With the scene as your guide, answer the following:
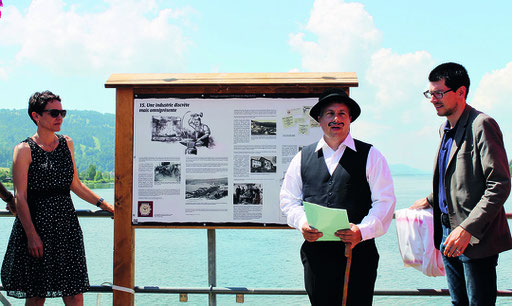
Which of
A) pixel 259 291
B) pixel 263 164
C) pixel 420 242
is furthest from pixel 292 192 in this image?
pixel 259 291

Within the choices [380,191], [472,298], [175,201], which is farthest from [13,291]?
[472,298]

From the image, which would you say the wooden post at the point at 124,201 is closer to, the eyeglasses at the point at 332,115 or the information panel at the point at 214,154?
the information panel at the point at 214,154

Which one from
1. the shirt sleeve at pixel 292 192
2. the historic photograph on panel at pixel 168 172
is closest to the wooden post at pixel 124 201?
the historic photograph on panel at pixel 168 172

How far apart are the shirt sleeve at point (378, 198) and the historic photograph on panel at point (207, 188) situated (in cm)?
115

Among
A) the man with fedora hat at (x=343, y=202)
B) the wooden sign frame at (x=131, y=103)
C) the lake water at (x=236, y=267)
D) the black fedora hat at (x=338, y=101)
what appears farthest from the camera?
the lake water at (x=236, y=267)

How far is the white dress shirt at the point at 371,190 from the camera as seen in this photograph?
7.30ft

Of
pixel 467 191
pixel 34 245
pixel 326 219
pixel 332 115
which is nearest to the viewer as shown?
pixel 326 219

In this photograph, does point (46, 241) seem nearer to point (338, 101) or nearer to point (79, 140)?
point (338, 101)

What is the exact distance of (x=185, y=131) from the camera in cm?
322

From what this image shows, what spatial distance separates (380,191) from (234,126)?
1232mm

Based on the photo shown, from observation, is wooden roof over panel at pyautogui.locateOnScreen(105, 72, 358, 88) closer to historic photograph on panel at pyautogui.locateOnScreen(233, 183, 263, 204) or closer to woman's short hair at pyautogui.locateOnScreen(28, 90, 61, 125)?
woman's short hair at pyautogui.locateOnScreen(28, 90, 61, 125)

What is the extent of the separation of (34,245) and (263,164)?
145 cm

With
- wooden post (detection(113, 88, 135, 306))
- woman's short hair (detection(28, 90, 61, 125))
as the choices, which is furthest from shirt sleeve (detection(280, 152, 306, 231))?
woman's short hair (detection(28, 90, 61, 125))

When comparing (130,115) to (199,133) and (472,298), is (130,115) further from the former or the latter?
(472,298)
